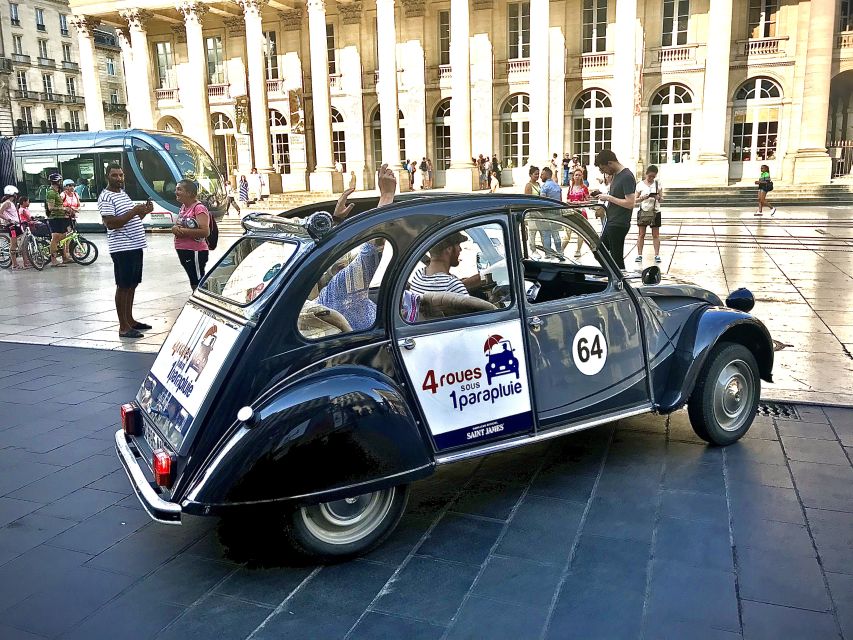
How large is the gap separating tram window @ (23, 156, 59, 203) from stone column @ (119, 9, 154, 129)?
15204 millimetres

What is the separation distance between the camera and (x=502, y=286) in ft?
13.2

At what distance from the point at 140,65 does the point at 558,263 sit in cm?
4015

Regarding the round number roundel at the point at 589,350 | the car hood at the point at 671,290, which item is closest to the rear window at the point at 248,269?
the round number roundel at the point at 589,350

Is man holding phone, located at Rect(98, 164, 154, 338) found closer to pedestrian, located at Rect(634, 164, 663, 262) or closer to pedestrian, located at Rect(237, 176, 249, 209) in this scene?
pedestrian, located at Rect(634, 164, 663, 262)

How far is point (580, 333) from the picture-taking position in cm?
416

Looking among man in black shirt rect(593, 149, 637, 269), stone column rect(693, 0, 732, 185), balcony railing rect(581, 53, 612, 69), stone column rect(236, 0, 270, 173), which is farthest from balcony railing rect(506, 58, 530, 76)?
man in black shirt rect(593, 149, 637, 269)

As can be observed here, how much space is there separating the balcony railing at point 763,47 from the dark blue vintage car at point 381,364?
108ft

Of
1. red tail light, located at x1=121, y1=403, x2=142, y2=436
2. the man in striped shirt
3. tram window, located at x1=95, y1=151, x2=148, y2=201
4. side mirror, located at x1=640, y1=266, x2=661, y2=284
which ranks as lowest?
red tail light, located at x1=121, y1=403, x2=142, y2=436

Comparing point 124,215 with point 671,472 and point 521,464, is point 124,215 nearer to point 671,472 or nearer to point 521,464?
point 521,464

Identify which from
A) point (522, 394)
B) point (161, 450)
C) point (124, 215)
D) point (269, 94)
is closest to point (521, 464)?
point (522, 394)

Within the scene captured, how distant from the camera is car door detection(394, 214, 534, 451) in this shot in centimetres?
365

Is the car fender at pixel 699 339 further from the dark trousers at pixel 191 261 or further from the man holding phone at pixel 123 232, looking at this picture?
the dark trousers at pixel 191 261

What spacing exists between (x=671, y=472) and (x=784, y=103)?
3343cm

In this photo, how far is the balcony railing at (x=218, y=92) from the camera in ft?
138
